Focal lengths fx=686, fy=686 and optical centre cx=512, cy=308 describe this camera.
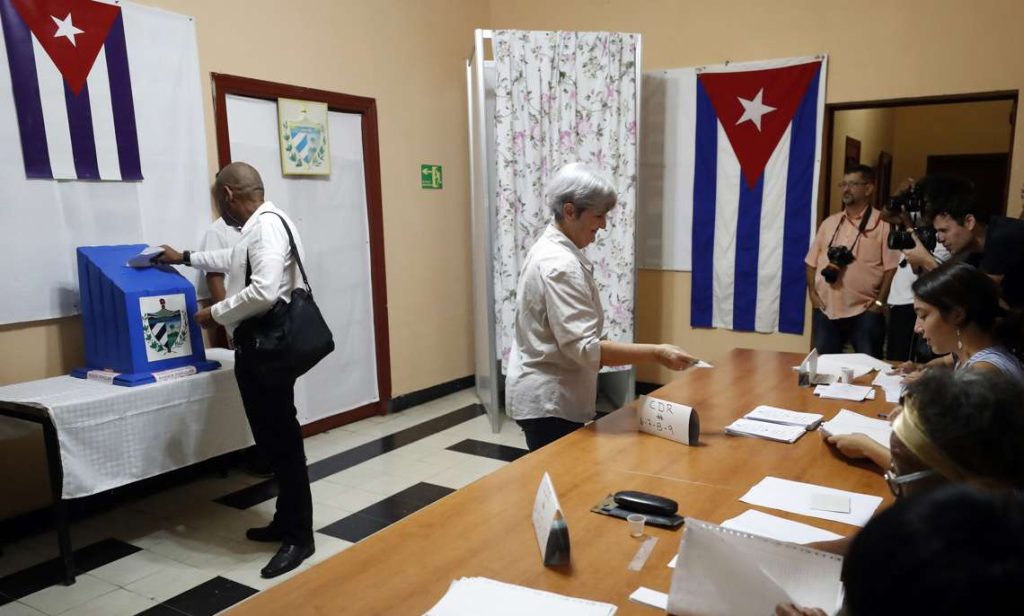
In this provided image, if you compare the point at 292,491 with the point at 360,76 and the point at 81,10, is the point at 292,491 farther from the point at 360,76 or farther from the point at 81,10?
the point at 360,76

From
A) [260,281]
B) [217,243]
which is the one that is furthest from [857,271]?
[217,243]

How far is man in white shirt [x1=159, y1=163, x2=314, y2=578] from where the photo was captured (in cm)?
250

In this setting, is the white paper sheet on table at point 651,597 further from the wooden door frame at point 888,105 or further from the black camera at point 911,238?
the wooden door frame at point 888,105

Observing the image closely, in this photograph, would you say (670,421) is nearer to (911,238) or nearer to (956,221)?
(956,221)

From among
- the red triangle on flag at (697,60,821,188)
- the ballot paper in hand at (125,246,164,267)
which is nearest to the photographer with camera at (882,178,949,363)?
the red triangle on flag at (697,60,821,188)

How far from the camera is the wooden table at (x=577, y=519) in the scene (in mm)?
1240

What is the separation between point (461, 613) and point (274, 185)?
3.23 metres

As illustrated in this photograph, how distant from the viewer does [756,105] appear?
4.47 metres

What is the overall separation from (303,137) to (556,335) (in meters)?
2.57

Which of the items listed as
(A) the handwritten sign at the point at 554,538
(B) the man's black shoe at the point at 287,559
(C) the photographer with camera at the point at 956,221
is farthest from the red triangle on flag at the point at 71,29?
(C) the photographer with camera at the point at 956,221

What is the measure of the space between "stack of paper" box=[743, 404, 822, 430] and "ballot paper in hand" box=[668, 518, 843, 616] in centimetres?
102

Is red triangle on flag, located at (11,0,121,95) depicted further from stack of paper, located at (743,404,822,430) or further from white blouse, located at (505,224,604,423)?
stack of paper, located at (743,404,822,430)

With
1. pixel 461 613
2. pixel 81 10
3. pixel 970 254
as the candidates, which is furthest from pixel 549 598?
pixel 81 10

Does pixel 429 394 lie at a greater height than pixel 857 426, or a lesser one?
lesser
